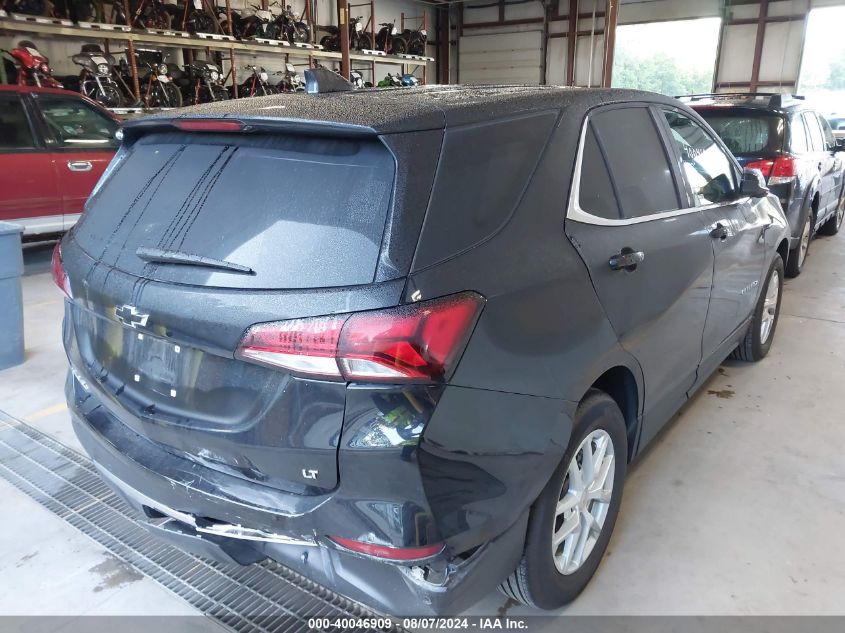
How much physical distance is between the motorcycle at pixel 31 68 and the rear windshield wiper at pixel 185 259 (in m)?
8.28

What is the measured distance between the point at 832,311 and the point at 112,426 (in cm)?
527

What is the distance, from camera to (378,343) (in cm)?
133

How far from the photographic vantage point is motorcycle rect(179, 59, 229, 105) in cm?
1041

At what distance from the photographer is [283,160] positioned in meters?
1.60

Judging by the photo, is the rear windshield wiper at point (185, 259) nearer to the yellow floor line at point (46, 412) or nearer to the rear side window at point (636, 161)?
the rear side window at point (636, 161)

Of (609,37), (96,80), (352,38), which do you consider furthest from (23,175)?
(609,37)

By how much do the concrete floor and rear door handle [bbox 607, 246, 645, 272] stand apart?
3.43 ft

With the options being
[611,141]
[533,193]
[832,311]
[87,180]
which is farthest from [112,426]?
[87,180]

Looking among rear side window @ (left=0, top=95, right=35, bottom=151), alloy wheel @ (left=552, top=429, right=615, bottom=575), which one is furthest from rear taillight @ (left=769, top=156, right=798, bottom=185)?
rear side window @ (left=0, top=95, right=35, bottom=151)

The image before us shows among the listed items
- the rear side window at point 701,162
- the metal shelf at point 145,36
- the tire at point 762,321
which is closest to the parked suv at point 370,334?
the rear side window at point 701,162

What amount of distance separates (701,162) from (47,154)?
640 centimetres

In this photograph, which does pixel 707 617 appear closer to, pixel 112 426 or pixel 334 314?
pixel 334 314

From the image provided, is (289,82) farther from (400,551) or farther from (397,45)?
(400,551)

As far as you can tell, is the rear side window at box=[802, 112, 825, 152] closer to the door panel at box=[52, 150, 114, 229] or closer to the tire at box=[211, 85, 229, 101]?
the door panel at box=[52, 150, 114, 229]
